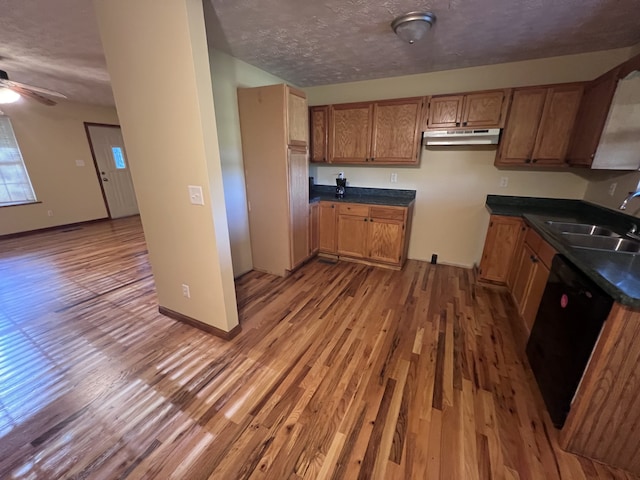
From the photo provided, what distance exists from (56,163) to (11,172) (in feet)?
2.08

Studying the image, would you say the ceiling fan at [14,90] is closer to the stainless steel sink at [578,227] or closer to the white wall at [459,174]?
the white wall at [459,174]

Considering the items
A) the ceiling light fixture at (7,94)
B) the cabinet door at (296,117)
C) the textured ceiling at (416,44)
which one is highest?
the textured ceiling at (416,44)

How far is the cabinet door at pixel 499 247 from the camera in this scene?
2.59 m

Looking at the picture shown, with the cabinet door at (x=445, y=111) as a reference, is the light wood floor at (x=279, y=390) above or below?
below

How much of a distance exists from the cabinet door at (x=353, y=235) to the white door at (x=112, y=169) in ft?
17.3

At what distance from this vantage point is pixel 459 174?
317 cm

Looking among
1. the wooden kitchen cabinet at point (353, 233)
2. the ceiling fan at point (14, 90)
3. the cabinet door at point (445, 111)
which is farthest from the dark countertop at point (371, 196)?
the ceiling fan at point (14, 90)

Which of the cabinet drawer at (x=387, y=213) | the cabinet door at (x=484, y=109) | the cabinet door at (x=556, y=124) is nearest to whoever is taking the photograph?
the cabinet door at (x=556, y=124)

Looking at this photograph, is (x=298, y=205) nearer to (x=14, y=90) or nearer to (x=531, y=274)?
(x=531, y=274)

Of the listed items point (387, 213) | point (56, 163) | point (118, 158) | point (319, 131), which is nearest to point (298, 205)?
point (387, 213)

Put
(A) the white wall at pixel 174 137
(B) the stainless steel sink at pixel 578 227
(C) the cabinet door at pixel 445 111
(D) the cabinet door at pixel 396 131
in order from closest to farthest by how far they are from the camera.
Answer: (A) the white wall at pixel 174 137 → (B) the stainless steel sink at pixel 578 227 → (C) the cabinet door at pixel 445 111 → (D) the cabinet door at pixel 396 131

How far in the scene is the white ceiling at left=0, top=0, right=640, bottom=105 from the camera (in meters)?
1.71

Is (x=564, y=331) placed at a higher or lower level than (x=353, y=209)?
lower

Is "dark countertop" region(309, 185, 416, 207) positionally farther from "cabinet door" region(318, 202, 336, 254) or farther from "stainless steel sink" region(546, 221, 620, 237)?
"stainless steel sink" region(546, 221, 620, 237)
